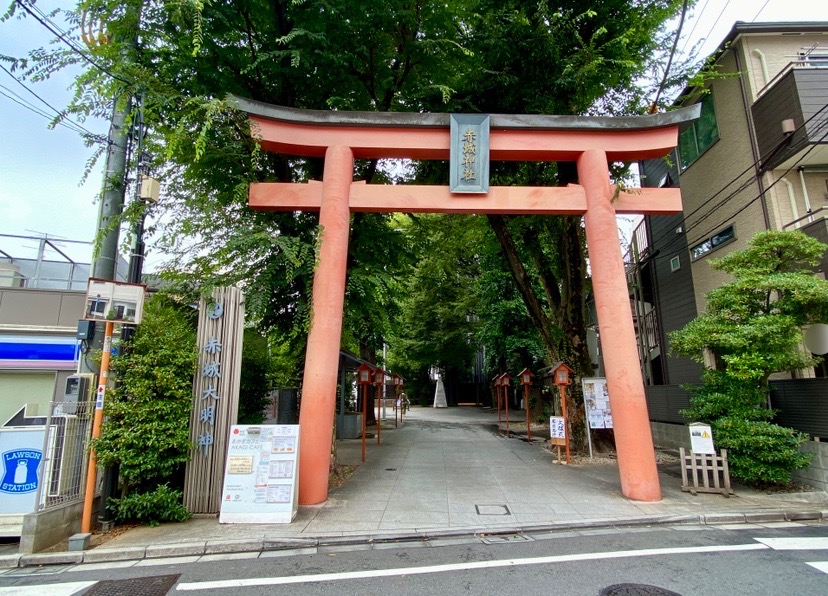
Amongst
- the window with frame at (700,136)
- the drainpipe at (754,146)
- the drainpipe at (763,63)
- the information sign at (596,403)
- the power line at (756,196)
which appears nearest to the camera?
the power line at (756,196)

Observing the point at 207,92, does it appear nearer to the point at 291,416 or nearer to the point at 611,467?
the point at 291,416

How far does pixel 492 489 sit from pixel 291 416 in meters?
6.70

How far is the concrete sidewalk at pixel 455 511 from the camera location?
18.7 ft

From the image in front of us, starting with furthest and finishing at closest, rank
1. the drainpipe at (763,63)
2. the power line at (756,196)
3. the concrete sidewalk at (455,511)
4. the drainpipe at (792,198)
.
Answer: the drainpipe at (763,63) → the drainpipe at (792,198) → the power line at (756,196) → the concrete sidewalk at (455,511)

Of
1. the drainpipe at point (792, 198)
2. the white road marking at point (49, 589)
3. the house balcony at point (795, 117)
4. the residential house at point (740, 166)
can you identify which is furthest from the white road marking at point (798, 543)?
the white road marking at point (49, 589)

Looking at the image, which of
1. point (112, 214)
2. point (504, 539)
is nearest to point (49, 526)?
point (112, 214)

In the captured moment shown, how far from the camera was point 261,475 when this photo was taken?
21.7 feet

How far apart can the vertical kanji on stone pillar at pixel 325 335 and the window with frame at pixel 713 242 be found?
9935 mm

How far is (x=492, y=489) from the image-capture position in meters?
8.34

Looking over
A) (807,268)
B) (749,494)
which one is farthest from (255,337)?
(807,268)

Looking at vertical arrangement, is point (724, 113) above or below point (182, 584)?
above

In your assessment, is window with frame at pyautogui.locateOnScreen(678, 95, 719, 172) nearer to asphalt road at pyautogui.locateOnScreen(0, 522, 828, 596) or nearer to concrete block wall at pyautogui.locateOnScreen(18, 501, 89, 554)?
asphalt road at pyautogui.locateOnScreen(0, 522, 828, 596)

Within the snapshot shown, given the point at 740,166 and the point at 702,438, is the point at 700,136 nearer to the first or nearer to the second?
the point at 740,166

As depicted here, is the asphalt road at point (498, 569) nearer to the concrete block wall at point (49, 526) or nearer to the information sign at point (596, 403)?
the concrete block wall at point (49, 526)
